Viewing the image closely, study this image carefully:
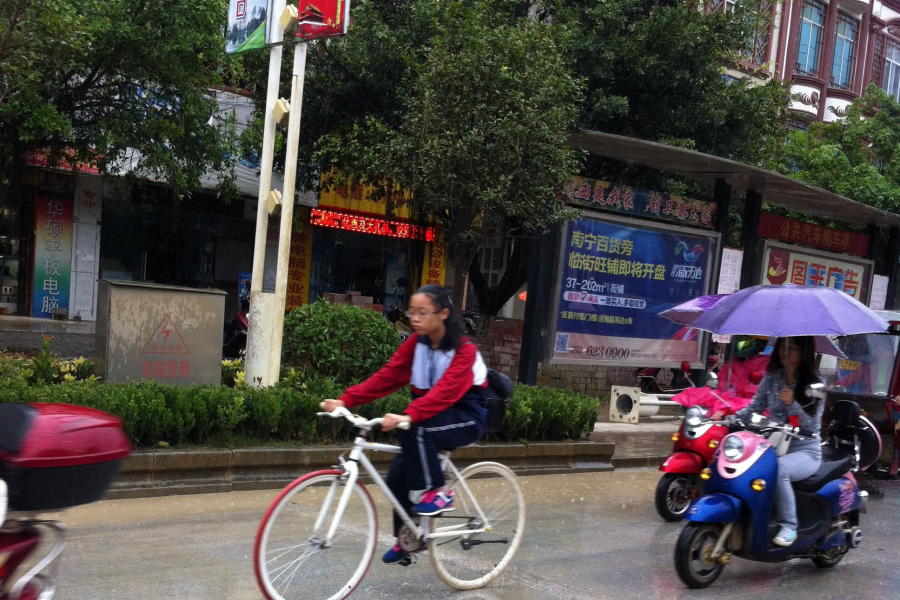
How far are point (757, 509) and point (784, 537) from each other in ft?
0.95

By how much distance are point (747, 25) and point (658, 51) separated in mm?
1682

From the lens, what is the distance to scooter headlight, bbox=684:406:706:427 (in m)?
6.98

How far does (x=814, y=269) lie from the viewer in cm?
1636

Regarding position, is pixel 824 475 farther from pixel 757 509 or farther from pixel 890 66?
pixel 890 66

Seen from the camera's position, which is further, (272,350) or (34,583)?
(272,350)

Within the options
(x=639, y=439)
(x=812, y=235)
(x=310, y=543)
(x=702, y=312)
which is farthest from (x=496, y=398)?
(x=812, y=235)

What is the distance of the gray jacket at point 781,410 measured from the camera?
5.62 meters

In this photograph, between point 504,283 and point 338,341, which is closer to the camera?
point 338,341

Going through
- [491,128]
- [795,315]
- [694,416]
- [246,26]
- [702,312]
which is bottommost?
[694,416]

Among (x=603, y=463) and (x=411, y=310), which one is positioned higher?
(x=411, y=310)

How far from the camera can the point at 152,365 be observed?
25.5 feet

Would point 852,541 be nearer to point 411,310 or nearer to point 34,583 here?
point 411,310

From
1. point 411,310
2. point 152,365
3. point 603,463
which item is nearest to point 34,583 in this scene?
point 411,310

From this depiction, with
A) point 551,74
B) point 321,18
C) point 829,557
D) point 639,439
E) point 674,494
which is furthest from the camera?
point 639,439
